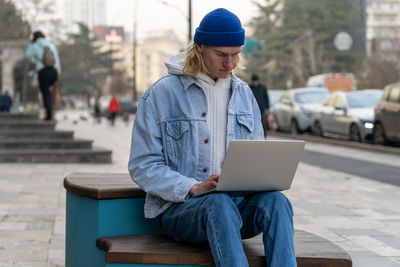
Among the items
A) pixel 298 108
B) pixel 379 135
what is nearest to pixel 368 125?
pixel 379 135

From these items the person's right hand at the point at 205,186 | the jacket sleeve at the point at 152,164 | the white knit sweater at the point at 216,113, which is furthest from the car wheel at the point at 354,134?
the person's right hand at the point at 205,186

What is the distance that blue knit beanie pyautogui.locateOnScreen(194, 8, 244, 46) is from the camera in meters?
3.56

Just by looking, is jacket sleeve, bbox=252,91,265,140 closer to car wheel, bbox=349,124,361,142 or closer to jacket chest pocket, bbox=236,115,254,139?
jacket chest pocket, bbox=236,115,254,139

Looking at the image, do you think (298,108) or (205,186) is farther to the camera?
(298,108)

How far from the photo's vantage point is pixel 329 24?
7381 cm

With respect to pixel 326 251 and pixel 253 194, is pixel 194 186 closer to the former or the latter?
pixel 253 194

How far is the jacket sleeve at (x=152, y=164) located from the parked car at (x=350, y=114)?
52.1 ft

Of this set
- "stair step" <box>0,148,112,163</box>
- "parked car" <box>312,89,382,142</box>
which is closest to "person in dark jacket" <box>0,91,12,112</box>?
"parked car" <box>312,89,382,142</box>

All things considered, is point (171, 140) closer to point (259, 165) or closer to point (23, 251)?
point (259, 165)

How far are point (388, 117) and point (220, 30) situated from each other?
13.9 metres

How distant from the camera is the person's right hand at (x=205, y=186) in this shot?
3375 mm

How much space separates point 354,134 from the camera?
19.7 metres

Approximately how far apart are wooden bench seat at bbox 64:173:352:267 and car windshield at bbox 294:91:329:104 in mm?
21122

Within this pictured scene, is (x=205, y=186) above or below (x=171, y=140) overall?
below
